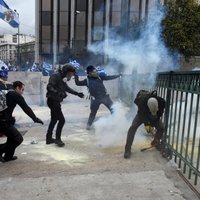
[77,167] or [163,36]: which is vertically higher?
[163,36]

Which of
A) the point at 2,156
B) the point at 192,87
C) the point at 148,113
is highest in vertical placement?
the point at 192,87

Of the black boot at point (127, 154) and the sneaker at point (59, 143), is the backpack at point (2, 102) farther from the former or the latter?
the black boot at point (127, 154)

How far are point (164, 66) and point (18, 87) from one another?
6.88m

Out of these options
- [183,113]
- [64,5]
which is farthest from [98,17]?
[183,113]

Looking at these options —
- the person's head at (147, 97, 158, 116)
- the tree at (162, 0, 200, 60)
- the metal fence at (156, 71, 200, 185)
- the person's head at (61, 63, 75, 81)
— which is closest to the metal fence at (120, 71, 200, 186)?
the metal fence at (156, 71, 200, 185)

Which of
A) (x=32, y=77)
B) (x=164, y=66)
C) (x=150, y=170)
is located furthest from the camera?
(x=32, y=77)

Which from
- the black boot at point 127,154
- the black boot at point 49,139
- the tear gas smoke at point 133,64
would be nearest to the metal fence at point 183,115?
the black boot at point 127,154

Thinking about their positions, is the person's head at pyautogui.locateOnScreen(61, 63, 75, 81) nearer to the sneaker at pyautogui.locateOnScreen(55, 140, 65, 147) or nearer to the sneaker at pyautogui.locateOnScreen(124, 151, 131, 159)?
the sneaker at pyautogui.locateOnScreen(55, 140, 65, 147)

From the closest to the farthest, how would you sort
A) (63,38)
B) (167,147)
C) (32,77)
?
(167,147) < (32,77) < (63,38)

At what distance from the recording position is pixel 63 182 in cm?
442

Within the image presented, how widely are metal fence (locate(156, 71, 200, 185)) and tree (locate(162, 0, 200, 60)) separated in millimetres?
10604

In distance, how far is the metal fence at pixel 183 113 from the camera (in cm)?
417

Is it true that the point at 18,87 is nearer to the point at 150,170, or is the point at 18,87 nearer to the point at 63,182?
the point at 63,182

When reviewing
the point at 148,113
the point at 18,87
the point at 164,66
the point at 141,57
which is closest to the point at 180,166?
the point at 148,113
